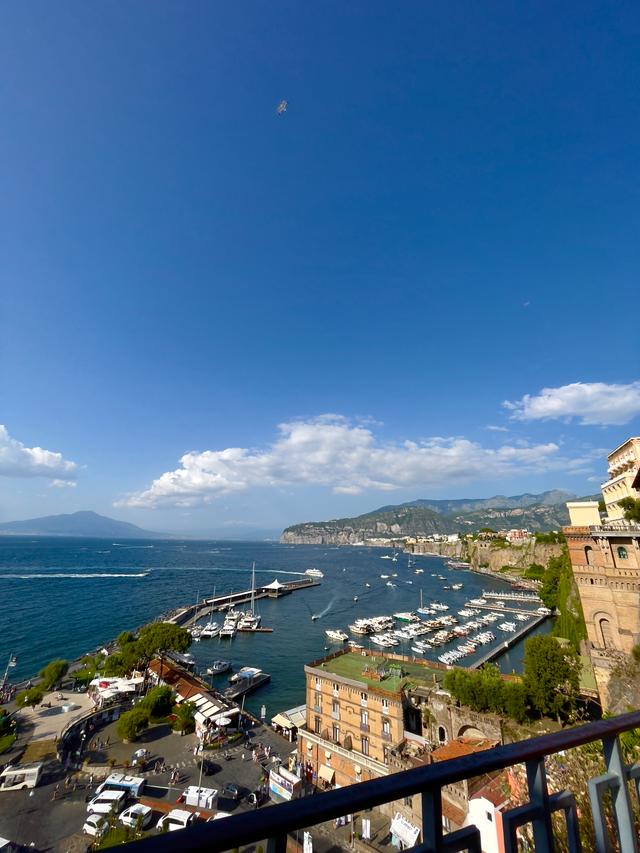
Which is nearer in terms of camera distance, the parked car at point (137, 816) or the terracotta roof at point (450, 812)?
the terracotta roof at point (450, 812)

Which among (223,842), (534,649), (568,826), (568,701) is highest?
(223,842)

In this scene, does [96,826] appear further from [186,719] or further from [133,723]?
[186,719]

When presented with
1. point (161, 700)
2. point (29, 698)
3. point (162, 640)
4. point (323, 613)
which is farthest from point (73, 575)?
point (161, 700)

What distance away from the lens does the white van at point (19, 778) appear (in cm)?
1645

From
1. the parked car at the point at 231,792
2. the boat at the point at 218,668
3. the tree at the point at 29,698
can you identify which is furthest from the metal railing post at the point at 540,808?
the boat at the point at 218,668

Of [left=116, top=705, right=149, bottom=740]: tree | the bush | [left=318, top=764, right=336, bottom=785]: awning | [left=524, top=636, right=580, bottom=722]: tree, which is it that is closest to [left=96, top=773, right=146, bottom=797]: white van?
[left=116, top=705, right=149, bottom=740]: tree

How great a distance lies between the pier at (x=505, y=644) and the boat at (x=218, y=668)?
64.3ft

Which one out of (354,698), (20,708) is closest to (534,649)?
(354,698)

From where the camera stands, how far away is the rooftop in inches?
770

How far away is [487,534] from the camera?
12056 centimetres

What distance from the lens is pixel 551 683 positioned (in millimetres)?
20641

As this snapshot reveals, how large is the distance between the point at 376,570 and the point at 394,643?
65.0m

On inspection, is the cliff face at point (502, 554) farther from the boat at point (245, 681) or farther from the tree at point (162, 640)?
the tree at point (162, 640)

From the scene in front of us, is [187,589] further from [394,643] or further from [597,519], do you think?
[597,519]
